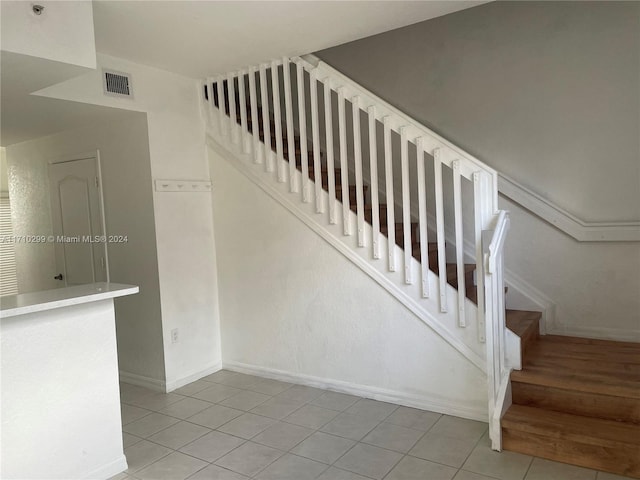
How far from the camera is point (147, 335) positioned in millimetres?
3791

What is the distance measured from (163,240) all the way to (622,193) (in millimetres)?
3425

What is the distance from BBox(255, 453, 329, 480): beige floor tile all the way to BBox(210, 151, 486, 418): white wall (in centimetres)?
94

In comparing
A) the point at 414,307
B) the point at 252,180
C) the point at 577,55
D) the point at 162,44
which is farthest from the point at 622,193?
the point at 162,44

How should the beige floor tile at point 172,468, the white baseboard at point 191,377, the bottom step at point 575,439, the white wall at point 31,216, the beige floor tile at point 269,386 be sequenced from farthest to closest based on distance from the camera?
the white wall at point 31,216 → the white baseboard at point 191,377 → the beige floor tile at point 269,386 → the beige floor tile at point 172,468 → the bottom step at point 575,439

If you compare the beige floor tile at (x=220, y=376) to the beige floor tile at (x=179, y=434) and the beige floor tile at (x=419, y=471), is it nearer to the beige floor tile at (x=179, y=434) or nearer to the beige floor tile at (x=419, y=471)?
the beige floor tile at (x=179, y=434)

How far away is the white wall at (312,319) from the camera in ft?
10.1

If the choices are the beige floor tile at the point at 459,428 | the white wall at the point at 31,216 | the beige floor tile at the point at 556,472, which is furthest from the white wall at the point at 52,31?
the beige floor tile at the point at 556,472

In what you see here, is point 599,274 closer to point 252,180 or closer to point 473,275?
point 473,275

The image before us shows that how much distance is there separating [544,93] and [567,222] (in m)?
0.98

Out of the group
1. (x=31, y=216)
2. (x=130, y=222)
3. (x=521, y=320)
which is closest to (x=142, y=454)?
(x=130, y=222)

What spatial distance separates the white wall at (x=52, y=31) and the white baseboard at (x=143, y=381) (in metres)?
2.48

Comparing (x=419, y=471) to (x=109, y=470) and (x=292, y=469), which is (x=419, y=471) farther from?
(x=109, y=470)

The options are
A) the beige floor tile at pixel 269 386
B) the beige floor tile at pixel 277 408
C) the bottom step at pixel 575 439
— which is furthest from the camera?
the beige floor tile at pixel 269 386

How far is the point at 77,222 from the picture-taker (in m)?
4.20
